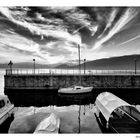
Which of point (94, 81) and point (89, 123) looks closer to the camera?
point (89, 123)

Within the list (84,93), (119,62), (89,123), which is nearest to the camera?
(89,123)

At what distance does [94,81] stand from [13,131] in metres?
17.5

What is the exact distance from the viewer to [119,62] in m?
174

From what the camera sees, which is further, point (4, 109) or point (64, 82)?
point (64, 82)

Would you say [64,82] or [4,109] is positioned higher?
[64,82]

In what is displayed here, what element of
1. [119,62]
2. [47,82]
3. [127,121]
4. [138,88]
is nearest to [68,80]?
[47,82]

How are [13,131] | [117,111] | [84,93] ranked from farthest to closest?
[84,93], [117,111], [13,131]

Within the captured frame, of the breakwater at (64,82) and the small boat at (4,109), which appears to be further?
the breakwater at (64,82)

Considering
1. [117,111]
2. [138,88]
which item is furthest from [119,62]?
[117,111]

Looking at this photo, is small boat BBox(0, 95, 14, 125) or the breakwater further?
the breakwater
